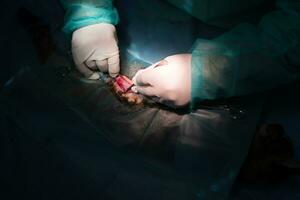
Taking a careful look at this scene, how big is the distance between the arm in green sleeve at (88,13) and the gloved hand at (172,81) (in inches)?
9.4

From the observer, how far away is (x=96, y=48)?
1.26 meters

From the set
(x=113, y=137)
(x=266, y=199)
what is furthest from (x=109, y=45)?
(x=266, y=199)

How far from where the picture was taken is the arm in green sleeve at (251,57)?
1101 mm

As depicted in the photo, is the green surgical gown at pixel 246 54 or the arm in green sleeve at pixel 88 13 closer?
the green surgical gown at pixel 246 54

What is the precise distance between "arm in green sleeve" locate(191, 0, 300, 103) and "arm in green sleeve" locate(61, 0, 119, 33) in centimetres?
32

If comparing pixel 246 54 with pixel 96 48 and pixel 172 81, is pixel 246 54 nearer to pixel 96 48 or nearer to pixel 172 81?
pixel 172 81

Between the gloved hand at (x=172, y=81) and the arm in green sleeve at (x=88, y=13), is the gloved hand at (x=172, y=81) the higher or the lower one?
the lower one

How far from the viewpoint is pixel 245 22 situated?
3.99 ft

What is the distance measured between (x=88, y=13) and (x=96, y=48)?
11 cm

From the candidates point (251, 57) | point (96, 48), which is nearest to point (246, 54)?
point (251, 57)

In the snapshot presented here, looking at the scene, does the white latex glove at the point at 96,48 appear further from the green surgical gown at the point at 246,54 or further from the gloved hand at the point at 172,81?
the green surgical gown at the point at 246,54

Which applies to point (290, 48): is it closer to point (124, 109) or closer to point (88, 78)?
point (124, 109)

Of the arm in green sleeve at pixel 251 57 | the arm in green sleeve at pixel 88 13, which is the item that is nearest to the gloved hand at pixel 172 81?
the arm in green sleeve at pixel 251 57

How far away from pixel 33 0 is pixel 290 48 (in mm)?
926
